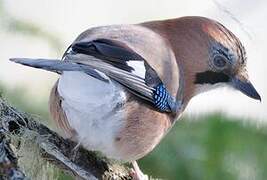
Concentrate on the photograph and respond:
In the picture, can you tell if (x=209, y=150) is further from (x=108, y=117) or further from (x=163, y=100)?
(x=108, y=117)

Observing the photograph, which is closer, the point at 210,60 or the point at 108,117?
the point at 108,117

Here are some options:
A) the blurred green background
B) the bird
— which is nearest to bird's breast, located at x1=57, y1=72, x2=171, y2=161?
the bird

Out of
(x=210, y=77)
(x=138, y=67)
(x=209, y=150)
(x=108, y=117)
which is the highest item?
(x=138, y=67)

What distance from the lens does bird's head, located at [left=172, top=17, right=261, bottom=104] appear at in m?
3.16

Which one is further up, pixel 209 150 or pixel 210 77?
pixel 210 77

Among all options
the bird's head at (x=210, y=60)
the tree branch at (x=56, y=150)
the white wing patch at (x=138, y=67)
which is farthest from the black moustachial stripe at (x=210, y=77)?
the tree branch at (x=56, y=150)

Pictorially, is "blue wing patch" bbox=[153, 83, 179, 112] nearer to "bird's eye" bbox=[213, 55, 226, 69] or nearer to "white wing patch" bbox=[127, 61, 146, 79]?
"white wing patch" bbox=[127, 61, 146, 79]

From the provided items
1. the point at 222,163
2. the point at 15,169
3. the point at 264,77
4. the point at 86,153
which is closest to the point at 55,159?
the point at 86,153

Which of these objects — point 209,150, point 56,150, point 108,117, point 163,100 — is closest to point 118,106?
point 108,117

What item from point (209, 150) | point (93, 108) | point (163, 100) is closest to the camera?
point (93, 108)

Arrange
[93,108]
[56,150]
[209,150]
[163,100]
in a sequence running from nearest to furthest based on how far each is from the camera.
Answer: [56,150] < [93,108] < [163,100] < [209,150]

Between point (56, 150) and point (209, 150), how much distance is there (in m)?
0.91

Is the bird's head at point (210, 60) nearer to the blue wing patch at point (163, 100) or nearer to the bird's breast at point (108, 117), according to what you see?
the blue wing patch at point (163, 100)

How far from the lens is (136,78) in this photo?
109 inches
